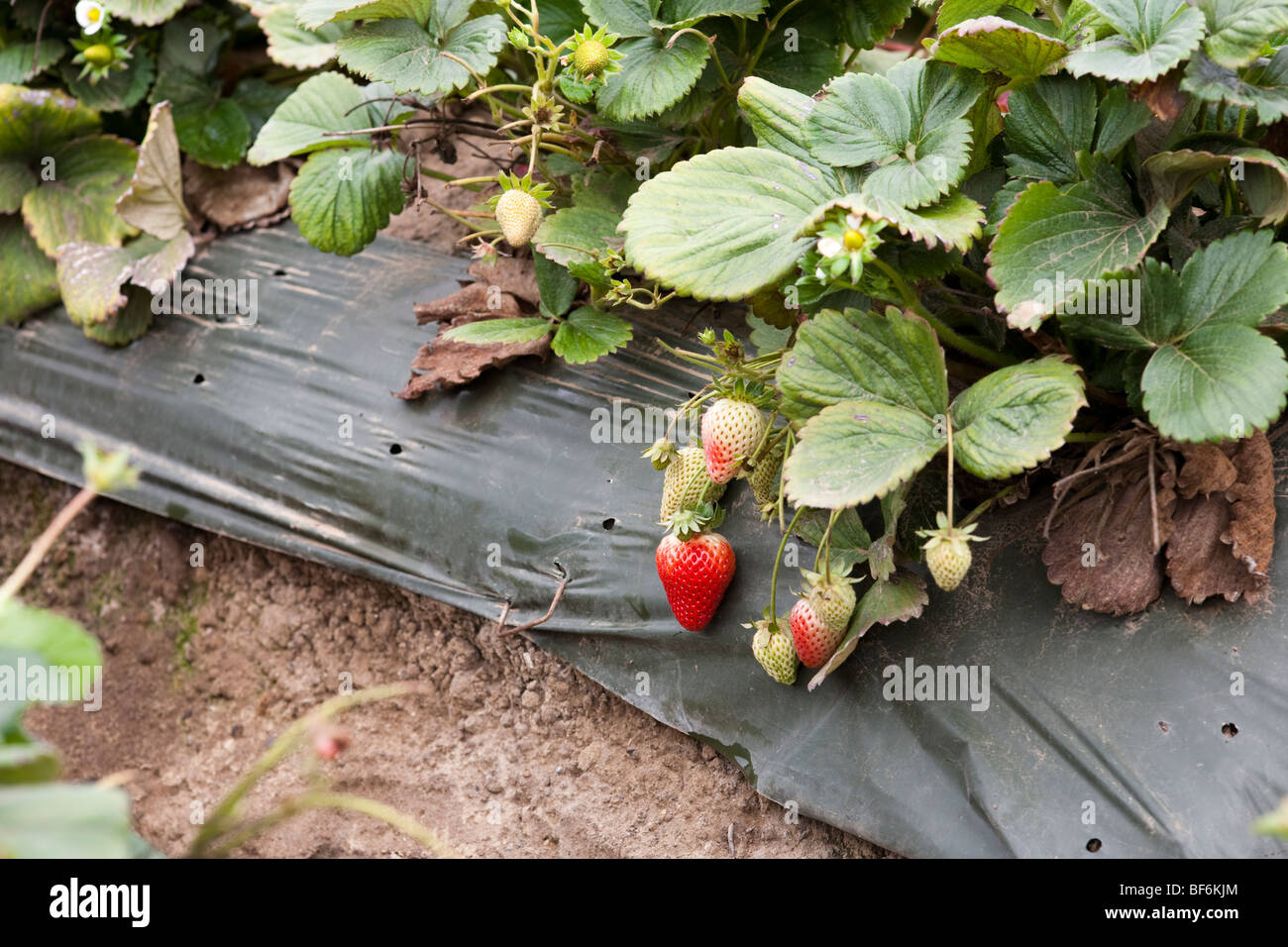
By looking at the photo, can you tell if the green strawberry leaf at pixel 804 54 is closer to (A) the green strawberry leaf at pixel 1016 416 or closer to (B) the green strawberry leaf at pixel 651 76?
(B) the green strawberry leaf at pixel 651 76

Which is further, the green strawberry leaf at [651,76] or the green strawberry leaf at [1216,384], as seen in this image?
the green strawberry leaf at [651,76]

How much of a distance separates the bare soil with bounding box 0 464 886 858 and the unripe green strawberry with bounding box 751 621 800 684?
259mm

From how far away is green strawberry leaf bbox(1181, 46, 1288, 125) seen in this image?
1.13m

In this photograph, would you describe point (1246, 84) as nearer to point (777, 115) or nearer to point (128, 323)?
point (777, 115)

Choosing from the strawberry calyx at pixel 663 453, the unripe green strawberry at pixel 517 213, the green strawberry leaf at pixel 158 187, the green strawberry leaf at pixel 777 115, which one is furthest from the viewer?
the green strawberry leaf at pixel 158 187

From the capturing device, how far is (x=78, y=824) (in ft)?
1.82

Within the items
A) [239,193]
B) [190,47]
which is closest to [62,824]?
[239,193]

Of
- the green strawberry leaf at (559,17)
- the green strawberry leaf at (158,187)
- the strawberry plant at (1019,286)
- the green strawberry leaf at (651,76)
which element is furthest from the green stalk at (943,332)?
the green strawberry leaf at (158,187)

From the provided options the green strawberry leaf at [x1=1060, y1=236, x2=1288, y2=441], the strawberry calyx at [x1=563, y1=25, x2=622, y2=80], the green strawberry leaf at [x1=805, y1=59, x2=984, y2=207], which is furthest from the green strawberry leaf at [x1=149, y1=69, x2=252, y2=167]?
the green strawberry leaf at [x1=1060, y1=236, x2=1288, y2=441]

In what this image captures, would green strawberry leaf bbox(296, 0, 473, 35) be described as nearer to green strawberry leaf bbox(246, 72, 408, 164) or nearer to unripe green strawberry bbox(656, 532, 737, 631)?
green strawberry leaf bbox(246, 72, 408, 164)

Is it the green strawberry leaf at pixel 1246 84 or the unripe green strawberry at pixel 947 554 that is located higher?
the green strawberry leaf at pixel 1246 84

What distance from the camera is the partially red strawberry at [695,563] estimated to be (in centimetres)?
148

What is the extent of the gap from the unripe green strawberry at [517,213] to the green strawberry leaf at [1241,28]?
0.89m
